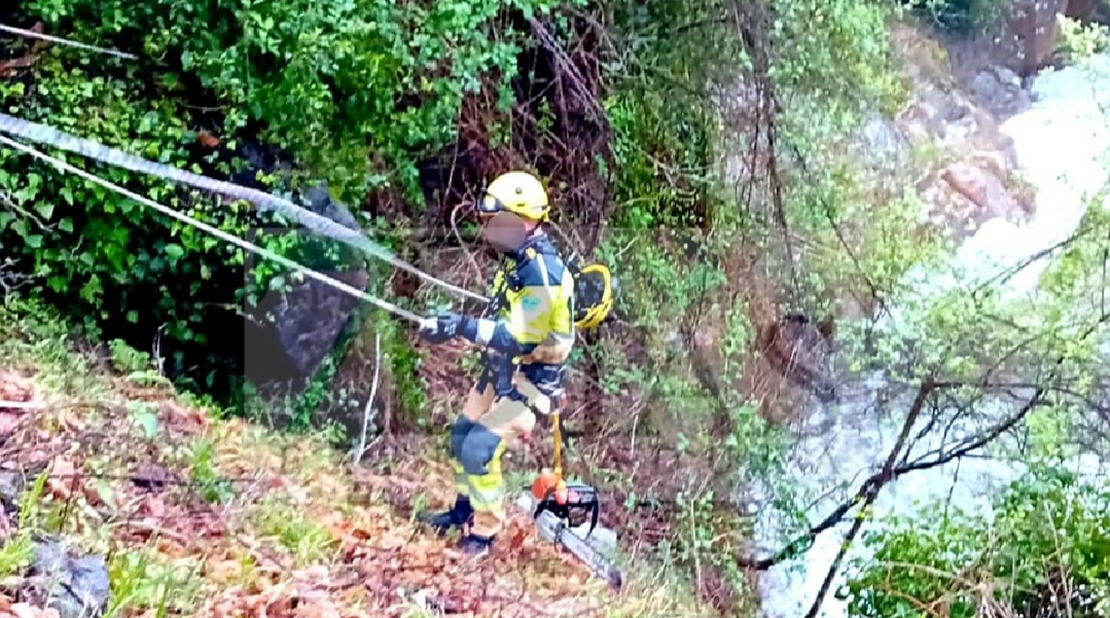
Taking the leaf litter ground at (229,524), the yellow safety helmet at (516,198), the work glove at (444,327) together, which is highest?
the yellow safety helmet at (516,198)

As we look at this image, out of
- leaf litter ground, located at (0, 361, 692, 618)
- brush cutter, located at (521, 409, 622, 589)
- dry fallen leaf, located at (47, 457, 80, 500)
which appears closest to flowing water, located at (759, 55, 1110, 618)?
brush cutter, located at (521, 409, 622, 589)

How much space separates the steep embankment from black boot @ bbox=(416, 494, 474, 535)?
5cm

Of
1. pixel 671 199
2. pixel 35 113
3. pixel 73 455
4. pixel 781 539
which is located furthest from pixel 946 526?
pixel 35 113

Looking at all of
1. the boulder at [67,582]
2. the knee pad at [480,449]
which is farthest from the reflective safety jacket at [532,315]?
the boulder at [67,582]

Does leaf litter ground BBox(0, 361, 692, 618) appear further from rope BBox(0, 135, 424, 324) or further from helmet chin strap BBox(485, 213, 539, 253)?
helmet chin strap BBox(485, 213, 539, 253)

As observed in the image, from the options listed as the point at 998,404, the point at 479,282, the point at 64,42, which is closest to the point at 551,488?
the point at 479,282

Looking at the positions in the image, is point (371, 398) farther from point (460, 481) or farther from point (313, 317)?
point (460, 481)

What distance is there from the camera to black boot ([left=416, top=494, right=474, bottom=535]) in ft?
10.0

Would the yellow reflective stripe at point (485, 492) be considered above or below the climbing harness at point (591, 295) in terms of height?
below

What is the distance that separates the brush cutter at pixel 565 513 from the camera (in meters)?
3.29

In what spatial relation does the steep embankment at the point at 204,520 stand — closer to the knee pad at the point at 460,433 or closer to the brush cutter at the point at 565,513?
the brush cutter at the point at 565,513

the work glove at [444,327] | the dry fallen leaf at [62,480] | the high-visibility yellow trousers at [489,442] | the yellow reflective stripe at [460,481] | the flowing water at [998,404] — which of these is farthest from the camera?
the flowing water at [998,404]

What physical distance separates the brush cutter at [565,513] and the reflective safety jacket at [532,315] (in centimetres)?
34

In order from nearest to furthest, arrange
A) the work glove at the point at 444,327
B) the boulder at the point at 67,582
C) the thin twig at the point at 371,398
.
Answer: the boulder at the point at 67,582 < the work glove at the point at 444,327 < the thin twig at the point at 371,398
